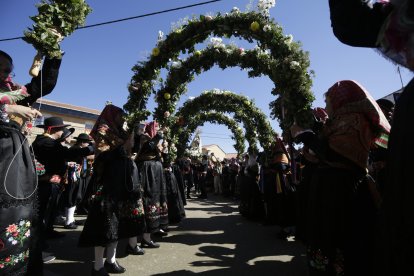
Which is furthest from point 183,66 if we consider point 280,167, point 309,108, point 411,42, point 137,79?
point 411,42

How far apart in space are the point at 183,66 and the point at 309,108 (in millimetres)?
4308

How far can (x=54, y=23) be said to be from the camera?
2967 millimetres

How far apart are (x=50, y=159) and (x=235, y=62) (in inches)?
203

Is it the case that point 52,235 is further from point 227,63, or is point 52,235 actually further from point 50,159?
point 227,63

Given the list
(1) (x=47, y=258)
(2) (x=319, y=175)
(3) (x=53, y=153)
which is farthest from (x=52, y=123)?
(2) (x=319, y=175)

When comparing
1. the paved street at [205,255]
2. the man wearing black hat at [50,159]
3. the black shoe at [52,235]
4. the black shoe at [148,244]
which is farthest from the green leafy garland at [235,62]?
the black shoe at [52,235]

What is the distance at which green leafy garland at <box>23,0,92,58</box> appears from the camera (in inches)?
107

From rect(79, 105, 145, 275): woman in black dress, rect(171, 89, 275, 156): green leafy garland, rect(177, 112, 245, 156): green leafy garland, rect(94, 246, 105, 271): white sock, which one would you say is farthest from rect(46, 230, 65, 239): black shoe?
rect(177, 112, 245, 156): green leafy garland

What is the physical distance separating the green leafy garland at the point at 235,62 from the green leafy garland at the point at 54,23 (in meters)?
2.67

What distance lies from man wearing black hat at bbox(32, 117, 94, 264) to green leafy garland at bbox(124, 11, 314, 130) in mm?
1462

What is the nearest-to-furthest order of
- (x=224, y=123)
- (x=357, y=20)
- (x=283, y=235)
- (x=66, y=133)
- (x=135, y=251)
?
(x=357, y=20) → (x=135, y=251) → (x=66, y=133) → (x=283, y=235) → (x=224, y=123)

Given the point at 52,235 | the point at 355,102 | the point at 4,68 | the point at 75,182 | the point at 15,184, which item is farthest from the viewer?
the point at 75,182

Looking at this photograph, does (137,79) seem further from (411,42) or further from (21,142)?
(411,42)

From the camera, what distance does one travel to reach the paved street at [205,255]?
12.0 feet
